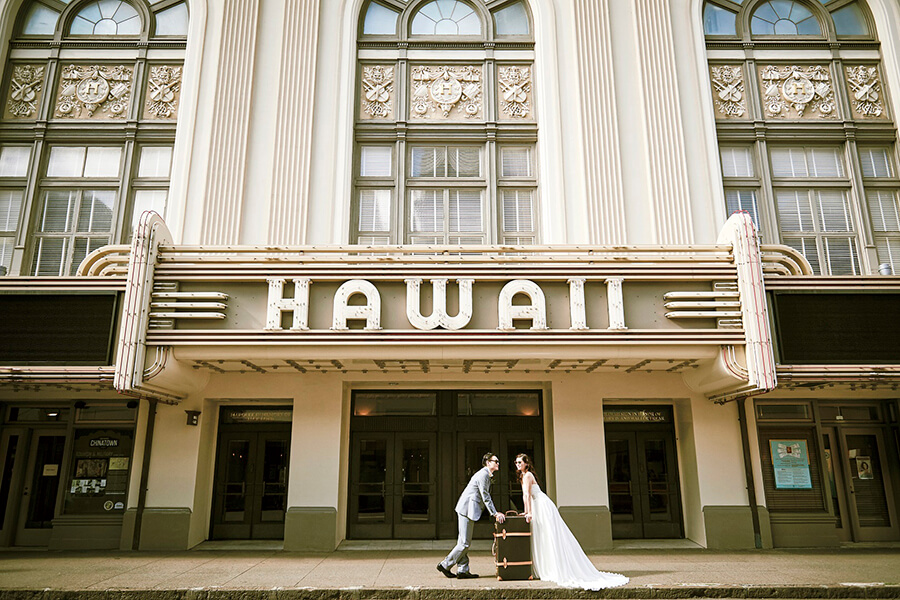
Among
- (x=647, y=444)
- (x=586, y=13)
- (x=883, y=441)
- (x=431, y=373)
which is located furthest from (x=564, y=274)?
(x=883, y=441)

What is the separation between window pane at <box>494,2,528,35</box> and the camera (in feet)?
48.4

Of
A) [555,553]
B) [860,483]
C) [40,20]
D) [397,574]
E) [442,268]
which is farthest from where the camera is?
[40,20]

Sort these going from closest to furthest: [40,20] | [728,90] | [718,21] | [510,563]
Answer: [510,563]
[728,90]
[40,20]
[718,21]

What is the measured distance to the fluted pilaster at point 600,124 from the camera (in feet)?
42.7

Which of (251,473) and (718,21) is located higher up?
(718,21)

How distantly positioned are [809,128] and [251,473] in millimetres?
14492

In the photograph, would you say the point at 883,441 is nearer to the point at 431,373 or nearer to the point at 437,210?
the point at 431,373

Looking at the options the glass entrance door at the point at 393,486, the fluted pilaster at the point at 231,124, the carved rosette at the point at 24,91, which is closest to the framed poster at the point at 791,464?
the glass entrance door at the point at 393,486

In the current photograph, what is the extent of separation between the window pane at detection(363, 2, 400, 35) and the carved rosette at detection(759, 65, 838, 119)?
8.73 meters

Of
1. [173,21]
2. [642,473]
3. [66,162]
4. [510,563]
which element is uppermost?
[173,21]

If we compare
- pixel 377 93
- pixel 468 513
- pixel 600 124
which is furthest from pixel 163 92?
pixel 468 513

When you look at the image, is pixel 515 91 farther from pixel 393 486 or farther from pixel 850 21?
pixel 393 486

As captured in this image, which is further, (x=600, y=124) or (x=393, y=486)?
(x=600, y=124)

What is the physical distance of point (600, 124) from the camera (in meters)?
13.6
